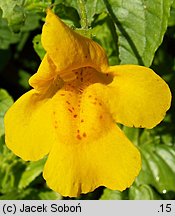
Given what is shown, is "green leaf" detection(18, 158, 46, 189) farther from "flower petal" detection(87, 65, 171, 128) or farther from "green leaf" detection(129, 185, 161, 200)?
"flower petal" detection(87, 65, 171, 128)

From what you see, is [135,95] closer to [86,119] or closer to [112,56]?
[86,119]

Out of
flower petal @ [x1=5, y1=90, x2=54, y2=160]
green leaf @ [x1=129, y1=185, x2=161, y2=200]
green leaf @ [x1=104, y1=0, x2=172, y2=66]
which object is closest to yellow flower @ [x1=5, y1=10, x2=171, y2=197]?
flower petal @ [x1=5, y1=90, x2=54, y2=160]

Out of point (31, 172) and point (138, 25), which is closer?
point (138, 25)

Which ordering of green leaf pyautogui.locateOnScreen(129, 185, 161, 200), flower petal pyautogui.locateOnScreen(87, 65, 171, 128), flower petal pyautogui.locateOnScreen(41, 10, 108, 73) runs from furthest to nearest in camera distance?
1. green leaf pyautogui.locateOnScreen(129, 185, 161, 200)
2. flower petal pyautogui.locateOnScreen(87, 65, 171, 128)
3. flower petal pyautogui.locateOnScreen(41, 10, 108, 73)

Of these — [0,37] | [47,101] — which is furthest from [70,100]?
[0,37]

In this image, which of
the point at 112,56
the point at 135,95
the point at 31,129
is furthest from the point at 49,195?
the point at 135,95

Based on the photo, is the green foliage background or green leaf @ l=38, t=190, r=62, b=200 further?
green leaf @ l=38, t=190, r=62, b=200
